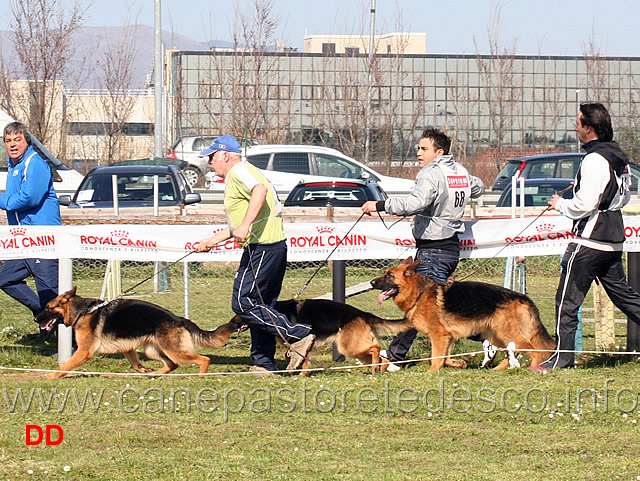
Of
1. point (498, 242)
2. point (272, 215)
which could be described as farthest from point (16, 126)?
point (498, 242)

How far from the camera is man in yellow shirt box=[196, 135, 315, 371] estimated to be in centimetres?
661

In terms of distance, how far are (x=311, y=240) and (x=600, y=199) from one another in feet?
8.12

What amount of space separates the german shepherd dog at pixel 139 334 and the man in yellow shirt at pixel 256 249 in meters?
0.38

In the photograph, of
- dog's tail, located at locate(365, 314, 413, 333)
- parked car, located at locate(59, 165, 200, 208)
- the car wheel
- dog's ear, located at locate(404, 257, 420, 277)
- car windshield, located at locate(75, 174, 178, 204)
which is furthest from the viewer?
the car wheel

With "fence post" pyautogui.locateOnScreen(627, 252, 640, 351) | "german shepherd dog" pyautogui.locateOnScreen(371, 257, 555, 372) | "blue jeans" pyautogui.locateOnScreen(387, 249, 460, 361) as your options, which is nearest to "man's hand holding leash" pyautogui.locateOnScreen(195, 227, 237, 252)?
"german shepherd dog" pyautogui.locateOnScreen(371, 257, 555, 372)

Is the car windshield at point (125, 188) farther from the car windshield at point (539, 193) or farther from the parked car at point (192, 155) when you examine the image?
the parked car at point (192, 155)

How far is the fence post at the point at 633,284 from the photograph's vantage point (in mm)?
7531

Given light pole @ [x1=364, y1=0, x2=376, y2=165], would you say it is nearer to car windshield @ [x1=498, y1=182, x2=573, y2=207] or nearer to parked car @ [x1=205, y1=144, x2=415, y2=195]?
parked car @ [x1=205, y1=144, x2=415, y2=195]

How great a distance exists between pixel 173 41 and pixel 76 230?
24273mm

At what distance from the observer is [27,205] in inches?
302

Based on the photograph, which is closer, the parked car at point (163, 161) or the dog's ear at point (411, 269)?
the dog's ear at point (411, 269)

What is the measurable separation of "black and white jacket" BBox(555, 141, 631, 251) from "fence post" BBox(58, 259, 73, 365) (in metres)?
4.06

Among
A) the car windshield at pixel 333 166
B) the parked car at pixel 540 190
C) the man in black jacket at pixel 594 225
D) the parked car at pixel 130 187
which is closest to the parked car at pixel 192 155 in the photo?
the car windshield at pixel 333 166

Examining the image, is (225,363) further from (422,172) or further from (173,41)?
(173,41)
